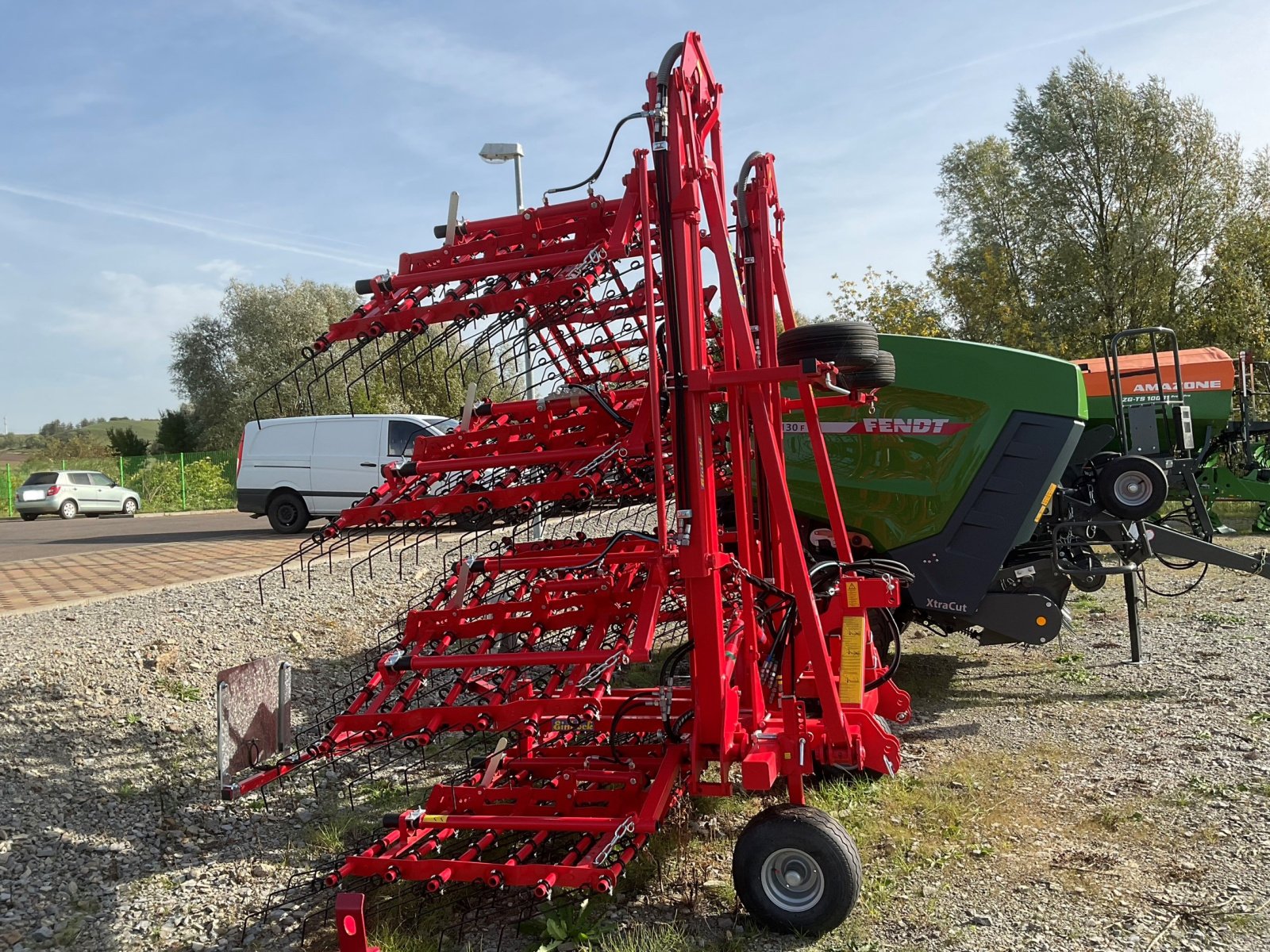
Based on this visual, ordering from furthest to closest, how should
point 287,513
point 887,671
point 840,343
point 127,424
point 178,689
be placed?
1. point 127,424
2. point 287,513
3. point 178,689
4. point 887,671
5. point 840,343

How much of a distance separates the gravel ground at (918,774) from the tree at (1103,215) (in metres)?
17.0

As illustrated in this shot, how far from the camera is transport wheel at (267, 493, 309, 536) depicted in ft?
50.2

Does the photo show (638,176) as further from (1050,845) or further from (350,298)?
(350,298)

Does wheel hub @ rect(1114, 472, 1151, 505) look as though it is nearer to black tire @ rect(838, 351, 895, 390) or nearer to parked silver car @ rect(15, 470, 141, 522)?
black tire @ rect(838, 351, 895, 390)

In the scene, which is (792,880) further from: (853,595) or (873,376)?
(873,376)

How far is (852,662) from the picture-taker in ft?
13.5

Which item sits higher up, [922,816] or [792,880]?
[792,880]

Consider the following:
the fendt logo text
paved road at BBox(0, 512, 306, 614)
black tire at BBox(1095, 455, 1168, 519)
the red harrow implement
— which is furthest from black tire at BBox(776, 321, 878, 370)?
paved road at BBox(0, 512, 306, 614)

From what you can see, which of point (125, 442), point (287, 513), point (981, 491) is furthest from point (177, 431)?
point (981, 491)

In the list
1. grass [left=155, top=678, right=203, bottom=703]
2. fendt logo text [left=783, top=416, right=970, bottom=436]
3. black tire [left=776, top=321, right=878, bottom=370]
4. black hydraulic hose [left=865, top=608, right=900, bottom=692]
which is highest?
black tire [left=776, top=321, right=878, bottom=370]

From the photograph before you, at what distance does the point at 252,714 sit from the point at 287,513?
11.7m

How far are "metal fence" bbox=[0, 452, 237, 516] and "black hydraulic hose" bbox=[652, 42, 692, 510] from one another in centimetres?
2722

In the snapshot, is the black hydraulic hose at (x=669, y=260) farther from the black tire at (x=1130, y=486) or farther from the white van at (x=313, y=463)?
the white van at (x=313, y=463)

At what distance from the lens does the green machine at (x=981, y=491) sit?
20.1ft
